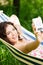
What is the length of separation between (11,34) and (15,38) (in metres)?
0.05

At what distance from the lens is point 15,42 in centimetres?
267

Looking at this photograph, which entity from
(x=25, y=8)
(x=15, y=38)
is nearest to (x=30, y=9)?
(x=25, y=8)

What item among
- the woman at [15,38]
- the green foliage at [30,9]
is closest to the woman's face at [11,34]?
the woman at [15,38]

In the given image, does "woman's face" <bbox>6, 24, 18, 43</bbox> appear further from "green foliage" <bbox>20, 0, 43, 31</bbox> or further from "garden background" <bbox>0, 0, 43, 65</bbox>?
"green foliage" <bbox>20, 0, 43, 31</bbox>

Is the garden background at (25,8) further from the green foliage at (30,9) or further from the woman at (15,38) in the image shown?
the woman at (15,38)

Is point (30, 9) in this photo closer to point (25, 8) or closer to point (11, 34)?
point (25, 8)

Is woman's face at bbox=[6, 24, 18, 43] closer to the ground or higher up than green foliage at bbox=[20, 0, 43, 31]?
higher up

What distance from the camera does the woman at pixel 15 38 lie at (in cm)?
265

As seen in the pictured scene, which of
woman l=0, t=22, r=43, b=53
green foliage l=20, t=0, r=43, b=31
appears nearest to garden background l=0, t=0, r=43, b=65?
green foliage l=20, t=0, r=43, b=31

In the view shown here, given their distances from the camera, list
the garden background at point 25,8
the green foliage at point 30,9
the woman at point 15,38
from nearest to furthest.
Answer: the woman at point 15,38, the garden background at point 25,8, the green foliage at point 30,9

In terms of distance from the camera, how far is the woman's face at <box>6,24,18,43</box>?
266cm

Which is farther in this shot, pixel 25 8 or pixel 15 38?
pixel 25 8

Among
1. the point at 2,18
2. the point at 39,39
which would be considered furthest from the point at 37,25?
the point at 2,18

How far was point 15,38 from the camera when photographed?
8.82 ft
